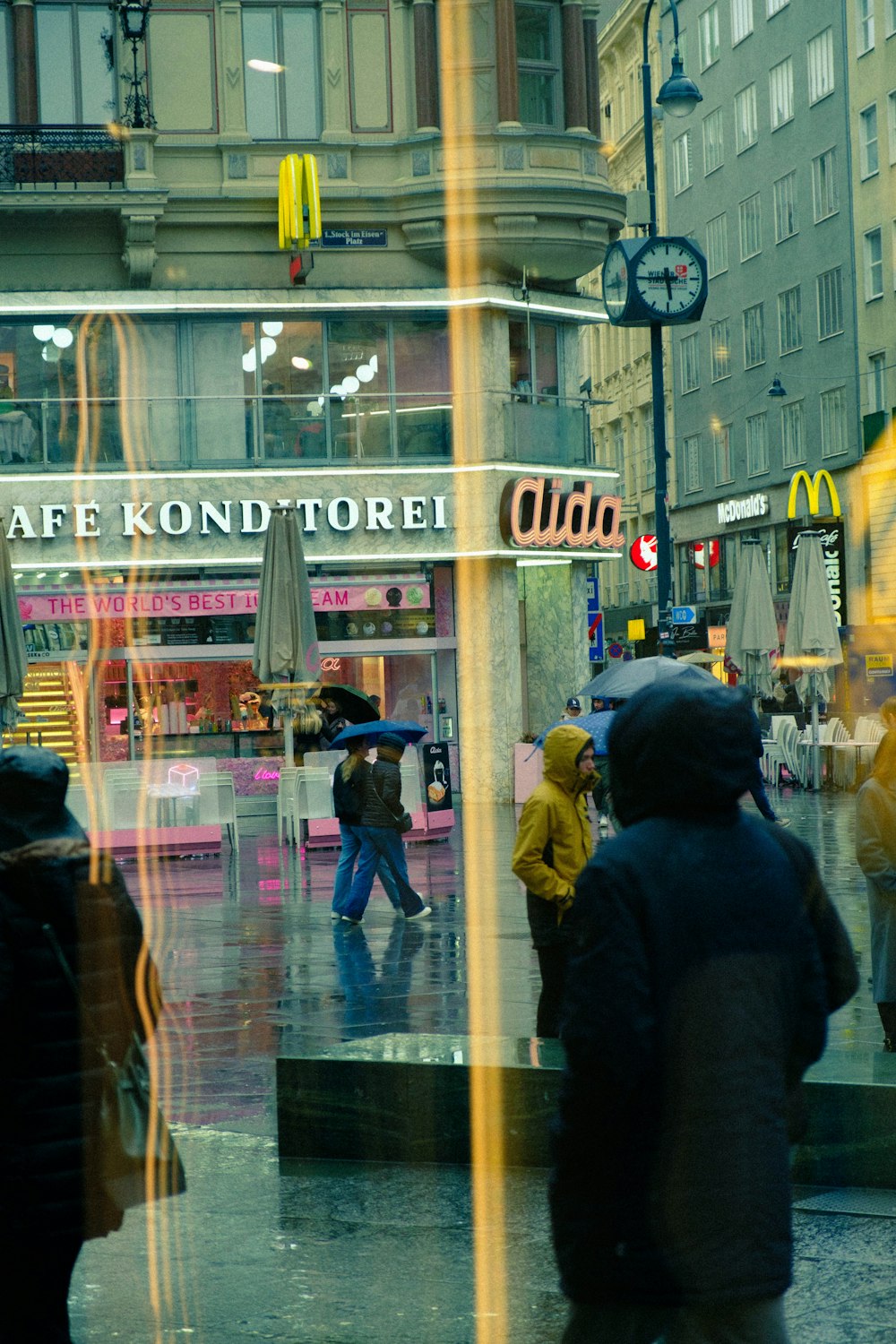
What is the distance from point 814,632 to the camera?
2822 cm

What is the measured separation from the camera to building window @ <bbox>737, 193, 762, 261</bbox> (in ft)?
190

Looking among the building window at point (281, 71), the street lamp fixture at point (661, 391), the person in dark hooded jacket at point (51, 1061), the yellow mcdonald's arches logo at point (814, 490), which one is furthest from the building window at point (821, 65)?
the person in dark hooded jacket at point (51, 1061)

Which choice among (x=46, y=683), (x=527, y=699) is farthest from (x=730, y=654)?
(x=46, y=683)

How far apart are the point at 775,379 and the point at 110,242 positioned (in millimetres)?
26721

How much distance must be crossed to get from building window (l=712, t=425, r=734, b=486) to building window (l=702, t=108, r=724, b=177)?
28.0 feet

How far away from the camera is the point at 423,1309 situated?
5684 mm

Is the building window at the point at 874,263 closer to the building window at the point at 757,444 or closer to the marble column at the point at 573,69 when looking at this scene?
the building window at the point at 757,444

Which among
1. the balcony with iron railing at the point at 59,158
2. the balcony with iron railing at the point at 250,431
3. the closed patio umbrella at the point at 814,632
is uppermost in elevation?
the balcony with iron railing at the point at 59,158

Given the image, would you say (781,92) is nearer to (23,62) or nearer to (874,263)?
(874,263)

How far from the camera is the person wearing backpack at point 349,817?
50.4 feet

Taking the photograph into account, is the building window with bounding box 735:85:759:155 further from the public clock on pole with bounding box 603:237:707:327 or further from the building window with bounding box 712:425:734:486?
the public clock on pole with bounding box 603:237:707:327

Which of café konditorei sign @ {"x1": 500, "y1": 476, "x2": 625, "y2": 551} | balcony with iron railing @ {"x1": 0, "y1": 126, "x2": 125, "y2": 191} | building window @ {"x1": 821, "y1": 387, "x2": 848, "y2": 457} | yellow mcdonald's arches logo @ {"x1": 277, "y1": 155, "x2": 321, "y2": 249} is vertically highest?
balcony with iron railing @ {"x1": 0, "y1": 126, "x2": 125, "y2": 191}

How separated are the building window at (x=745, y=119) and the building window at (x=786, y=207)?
A: 304 centimetres

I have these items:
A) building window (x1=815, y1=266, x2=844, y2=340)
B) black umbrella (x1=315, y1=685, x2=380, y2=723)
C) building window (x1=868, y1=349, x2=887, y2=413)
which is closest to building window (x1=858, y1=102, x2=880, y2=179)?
building window (x1=815, y1=266, x2=844, y2=340)
